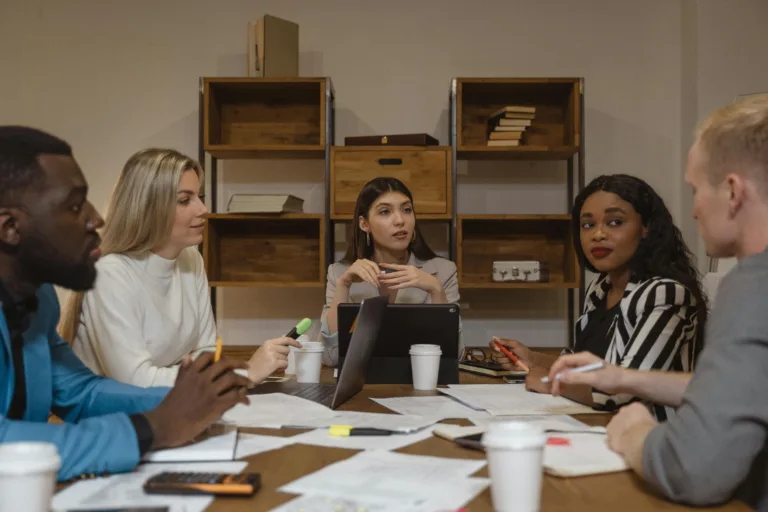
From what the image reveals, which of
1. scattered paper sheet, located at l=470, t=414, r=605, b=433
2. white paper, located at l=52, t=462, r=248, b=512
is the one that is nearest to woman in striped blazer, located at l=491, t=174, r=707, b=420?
scattered paper sheet, located at l=470, t=414, r=605, b=433

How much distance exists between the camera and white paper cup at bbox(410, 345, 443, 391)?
5.97ft

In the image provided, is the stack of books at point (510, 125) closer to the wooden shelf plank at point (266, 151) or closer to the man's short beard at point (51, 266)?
the wooden shelf plank at point (266, 151)

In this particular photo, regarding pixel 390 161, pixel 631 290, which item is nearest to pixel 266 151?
pixel 390 161

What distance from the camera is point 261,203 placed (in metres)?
3.63

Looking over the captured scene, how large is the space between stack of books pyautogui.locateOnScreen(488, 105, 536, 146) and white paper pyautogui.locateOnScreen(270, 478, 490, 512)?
2.86 meters

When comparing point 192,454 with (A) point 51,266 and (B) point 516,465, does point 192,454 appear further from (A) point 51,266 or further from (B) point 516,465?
(B) point 516,465

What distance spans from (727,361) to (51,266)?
1.02 meters

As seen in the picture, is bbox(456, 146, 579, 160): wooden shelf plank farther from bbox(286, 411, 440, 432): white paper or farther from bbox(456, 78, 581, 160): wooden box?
bbox(286, 411, 440, 432): white paper

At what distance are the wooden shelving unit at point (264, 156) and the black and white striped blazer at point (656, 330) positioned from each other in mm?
2167

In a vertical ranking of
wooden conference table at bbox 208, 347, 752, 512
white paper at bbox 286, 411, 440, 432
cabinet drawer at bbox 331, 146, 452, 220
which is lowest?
white paper at bbox 286, 411, 440, 432

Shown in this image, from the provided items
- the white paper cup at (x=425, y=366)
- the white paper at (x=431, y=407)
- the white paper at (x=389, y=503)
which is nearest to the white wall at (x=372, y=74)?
the white paper cup at (x=425, y=366)

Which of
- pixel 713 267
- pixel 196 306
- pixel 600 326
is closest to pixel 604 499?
pixel 600 326

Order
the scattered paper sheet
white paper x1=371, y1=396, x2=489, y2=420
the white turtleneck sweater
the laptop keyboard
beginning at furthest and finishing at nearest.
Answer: the white turtleneck sweater → the laptop keyboard → white paper x1=371, y1=396, x2=489, y2=420 → the scattered paper sheet

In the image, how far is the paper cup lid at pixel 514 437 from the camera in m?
0.84
